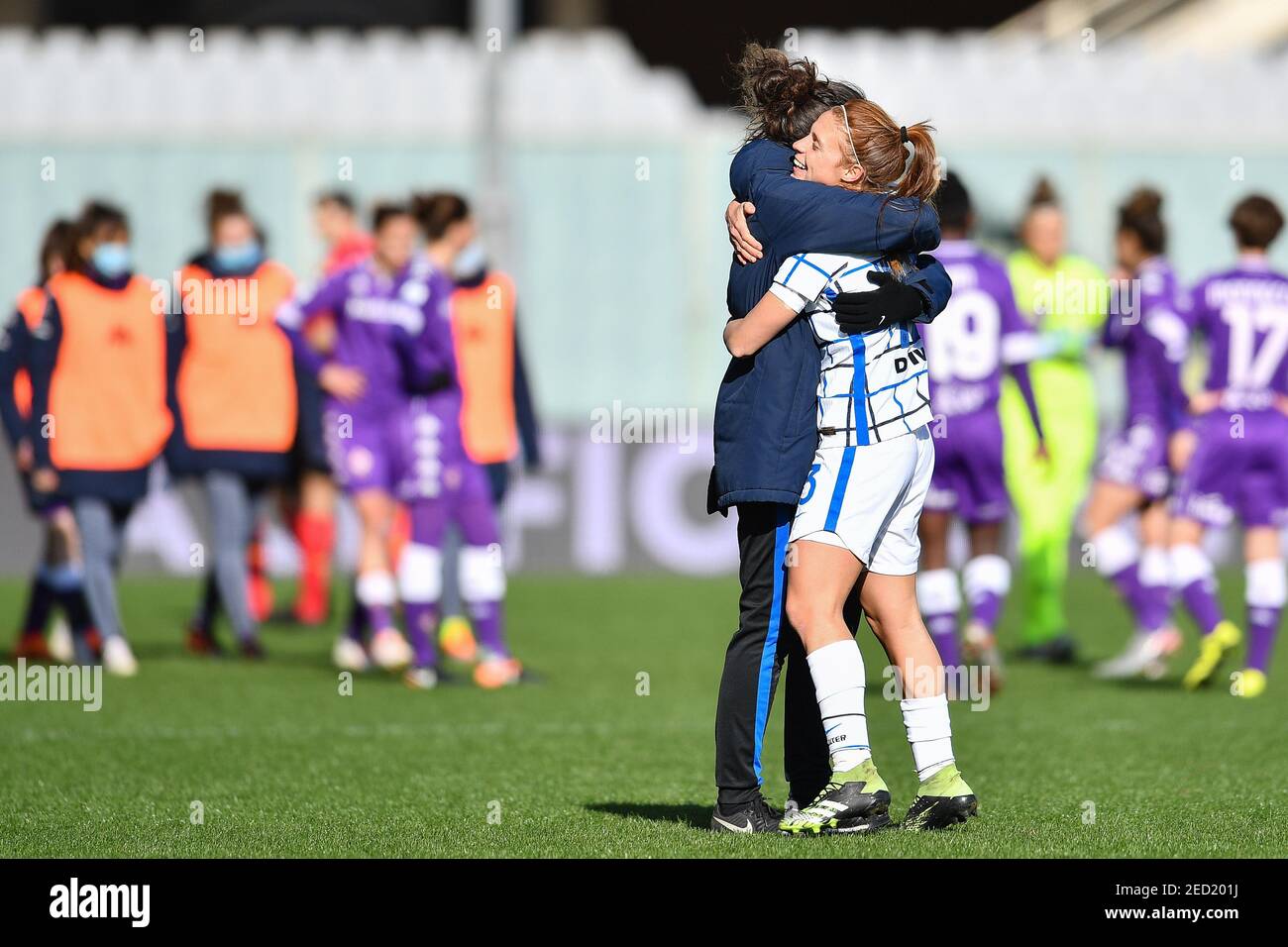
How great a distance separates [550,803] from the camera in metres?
6.34

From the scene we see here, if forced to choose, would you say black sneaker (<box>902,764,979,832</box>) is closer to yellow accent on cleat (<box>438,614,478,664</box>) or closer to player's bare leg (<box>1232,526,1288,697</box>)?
player's bare leg (<box>1232,526,1288,697</box>)

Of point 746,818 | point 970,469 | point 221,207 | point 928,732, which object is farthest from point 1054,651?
point 746,818

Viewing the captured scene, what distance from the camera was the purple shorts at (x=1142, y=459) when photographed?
10.7m

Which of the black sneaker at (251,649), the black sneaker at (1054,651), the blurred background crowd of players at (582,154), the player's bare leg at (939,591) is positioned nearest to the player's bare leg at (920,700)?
the player's bare leg at (939,591)

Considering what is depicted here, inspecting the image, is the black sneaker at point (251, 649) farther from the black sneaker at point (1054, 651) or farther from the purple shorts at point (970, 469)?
the black sneaker at point (1054, 651)

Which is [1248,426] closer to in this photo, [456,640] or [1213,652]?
[1213,652]

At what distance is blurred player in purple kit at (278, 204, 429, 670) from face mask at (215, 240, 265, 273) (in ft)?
2.19

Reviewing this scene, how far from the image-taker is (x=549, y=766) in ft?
23.7

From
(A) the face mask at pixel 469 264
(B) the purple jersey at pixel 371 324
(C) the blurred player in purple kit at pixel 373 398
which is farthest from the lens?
(A) the face mask at pixel 469 264

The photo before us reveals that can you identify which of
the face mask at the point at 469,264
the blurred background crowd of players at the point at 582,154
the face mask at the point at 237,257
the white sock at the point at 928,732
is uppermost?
the blurred background crowd of players at the point at 582,154

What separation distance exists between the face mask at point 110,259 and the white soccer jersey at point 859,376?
220 inches
